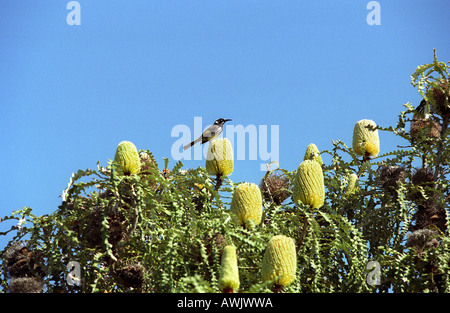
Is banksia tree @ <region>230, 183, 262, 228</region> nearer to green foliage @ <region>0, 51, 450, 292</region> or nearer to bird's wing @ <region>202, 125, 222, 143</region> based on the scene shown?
green foliage @ <region>0, 51, 450, 292</region>

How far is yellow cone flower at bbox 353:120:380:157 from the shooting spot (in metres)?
7.31

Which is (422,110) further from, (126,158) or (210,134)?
(126,158)

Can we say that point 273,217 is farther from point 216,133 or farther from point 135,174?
point 216,133

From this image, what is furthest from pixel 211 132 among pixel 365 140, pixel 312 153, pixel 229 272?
pixel 229 272

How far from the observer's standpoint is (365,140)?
7297mm

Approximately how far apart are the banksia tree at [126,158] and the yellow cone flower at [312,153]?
248cm

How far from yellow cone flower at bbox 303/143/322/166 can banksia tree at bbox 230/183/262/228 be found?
91.7 inches

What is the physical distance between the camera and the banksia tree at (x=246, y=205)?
494 cm

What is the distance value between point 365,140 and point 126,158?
3171 mm

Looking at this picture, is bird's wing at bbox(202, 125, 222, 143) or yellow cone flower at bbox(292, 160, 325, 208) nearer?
yellow cone flower at bbox(292, 160, 325, 208)
